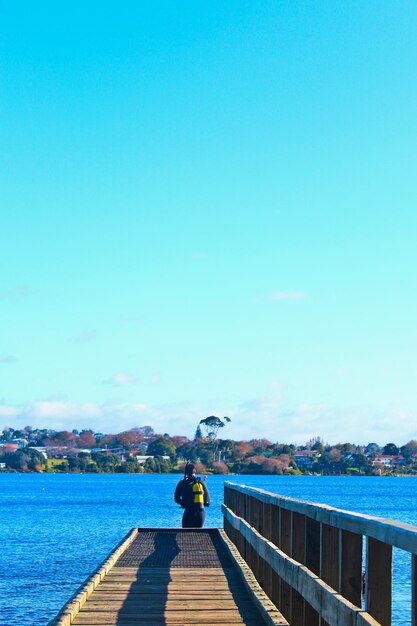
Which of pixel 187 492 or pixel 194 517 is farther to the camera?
pixel 194 517

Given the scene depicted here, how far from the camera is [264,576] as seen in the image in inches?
439

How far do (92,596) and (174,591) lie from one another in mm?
1219

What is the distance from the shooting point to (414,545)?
4316 millimetres

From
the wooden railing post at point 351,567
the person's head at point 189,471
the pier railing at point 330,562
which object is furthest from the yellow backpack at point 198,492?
the wooden railing post at point 351,567

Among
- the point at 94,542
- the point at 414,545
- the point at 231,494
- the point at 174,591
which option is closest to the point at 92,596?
the point at 174,591

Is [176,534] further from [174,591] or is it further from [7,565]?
[7,565]

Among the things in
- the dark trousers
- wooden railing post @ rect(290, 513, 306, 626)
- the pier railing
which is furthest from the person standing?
wooden railing post @ rect(290, 513, 306, 626)

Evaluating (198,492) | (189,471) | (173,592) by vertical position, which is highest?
(189,471)

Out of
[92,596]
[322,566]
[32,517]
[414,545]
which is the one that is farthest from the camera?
[32,517]

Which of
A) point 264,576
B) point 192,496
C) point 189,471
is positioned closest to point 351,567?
point 264,576

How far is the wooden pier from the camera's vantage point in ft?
16.9

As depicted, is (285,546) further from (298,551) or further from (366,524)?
(366,524)

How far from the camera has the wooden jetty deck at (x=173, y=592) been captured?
9.73 metres

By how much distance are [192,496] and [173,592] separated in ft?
31.6
